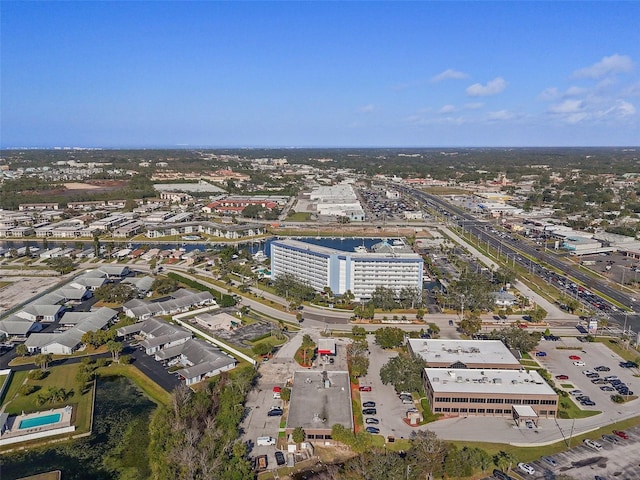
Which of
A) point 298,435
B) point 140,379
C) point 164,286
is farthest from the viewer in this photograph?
point 164,286

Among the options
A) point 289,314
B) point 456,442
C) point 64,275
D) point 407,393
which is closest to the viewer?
point 456,442

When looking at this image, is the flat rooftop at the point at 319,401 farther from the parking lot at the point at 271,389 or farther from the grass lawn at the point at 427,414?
the grass lawn at the point at 427,414

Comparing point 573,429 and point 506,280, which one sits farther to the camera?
point 506,280

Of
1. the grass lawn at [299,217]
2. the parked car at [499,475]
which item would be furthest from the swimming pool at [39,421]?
the grass lawn at [299,217]

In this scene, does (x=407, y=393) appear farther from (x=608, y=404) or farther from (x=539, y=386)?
(x=608, y=404)

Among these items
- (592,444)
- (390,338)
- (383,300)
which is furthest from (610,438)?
(383,300)

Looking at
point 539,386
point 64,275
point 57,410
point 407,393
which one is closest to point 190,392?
point 57,410

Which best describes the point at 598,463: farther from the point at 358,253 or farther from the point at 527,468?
the point at 358,253
